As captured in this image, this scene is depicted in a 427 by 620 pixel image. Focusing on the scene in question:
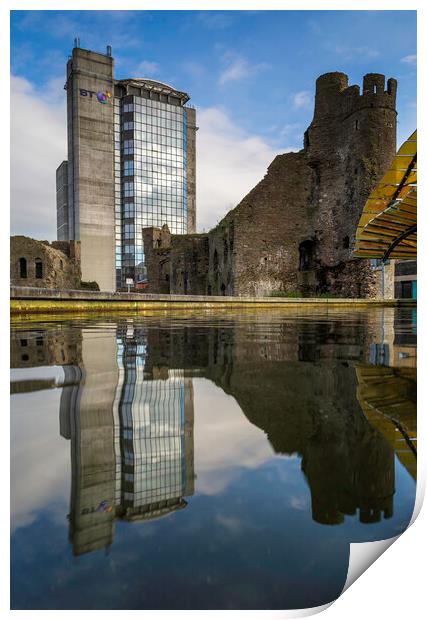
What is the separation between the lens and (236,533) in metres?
0.46

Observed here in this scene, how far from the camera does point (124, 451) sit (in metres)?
0.65

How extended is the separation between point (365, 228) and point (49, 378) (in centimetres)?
796

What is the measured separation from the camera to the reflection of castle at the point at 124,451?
50cm

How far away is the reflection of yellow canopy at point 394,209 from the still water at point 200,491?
183 inches

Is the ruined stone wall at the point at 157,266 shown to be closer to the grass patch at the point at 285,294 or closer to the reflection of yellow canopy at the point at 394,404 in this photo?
the grass patch at the point at 285,294

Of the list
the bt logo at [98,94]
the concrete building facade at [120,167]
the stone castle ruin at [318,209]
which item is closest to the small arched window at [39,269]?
the stone castle ruin at [318,209]

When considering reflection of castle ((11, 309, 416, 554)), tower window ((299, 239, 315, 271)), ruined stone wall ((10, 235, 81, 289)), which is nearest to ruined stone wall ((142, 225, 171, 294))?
ruined stone wall ((10, 235, 81, 289))

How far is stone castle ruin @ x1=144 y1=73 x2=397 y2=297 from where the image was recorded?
52.5ft

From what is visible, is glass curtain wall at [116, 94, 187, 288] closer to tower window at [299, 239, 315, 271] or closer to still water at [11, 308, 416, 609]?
tower window at [299, 239, 315, 271]

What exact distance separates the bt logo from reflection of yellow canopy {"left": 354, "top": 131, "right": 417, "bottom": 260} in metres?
29.9

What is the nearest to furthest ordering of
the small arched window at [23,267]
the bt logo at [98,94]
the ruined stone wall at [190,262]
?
the small arched window at [23,267] → the ruined stone wall at [190,262] → the bt logo at [98,94]

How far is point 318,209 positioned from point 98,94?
23826 millimetres
